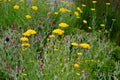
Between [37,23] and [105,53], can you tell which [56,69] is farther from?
[37,23]

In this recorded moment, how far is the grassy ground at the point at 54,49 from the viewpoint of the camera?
4004 millimetres

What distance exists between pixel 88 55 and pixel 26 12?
1974 mm

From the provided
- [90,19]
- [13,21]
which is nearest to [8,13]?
[13,21]

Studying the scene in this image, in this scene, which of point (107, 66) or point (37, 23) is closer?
point (107, 66)

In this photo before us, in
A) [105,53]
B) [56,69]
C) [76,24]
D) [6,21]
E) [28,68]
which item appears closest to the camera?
[56,69]

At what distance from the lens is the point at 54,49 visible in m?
4.26

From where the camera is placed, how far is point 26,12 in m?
6.32

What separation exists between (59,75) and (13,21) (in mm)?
2740

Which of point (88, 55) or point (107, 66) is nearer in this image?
point (107, 66)

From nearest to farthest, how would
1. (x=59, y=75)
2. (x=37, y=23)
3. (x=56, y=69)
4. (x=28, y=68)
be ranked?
1. (x=59, y=75)
2. (x=56, y=69)
3. (x=28, y=68)
4. (x=37, y=23)

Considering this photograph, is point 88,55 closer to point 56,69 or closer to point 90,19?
point 56,69

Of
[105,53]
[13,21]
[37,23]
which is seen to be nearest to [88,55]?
[105,53]

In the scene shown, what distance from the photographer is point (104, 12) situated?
6824 millimetres

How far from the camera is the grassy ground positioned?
4004 mm
